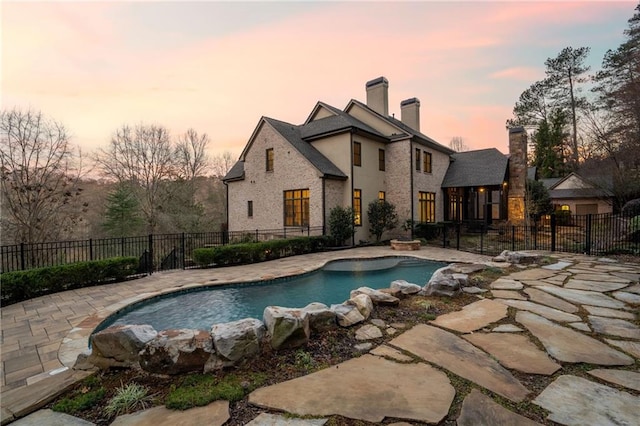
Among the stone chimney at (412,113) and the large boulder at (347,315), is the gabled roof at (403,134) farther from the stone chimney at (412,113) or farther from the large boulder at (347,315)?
the large boulder at (347,315)

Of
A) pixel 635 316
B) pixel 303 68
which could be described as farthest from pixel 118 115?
pixel 635 316

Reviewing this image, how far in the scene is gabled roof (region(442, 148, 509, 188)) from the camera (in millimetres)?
17312

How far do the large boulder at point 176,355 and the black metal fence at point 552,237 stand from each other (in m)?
11.1

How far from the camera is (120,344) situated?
274 cm

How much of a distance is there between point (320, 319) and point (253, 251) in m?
7.42

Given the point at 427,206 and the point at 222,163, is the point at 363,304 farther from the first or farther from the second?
the point at 222,163

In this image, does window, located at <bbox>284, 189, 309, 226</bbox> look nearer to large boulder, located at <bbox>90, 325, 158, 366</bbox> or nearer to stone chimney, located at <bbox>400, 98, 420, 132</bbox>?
stone chimney, located at <bbox>400, 98, 420, 132</bbox>

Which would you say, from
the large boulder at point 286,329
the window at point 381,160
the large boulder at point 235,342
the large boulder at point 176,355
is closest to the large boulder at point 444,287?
the large boulder at point 286,329

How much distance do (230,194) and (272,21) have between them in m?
11.7

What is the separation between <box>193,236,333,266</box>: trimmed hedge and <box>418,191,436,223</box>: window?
7.40 meters

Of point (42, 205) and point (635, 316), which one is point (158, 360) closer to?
point (635, 316)

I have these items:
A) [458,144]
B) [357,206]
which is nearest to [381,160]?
[357,206]

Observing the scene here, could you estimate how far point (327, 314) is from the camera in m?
3.43

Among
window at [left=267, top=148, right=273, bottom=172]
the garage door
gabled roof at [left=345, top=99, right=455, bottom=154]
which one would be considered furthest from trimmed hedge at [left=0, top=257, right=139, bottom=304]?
the garage door
